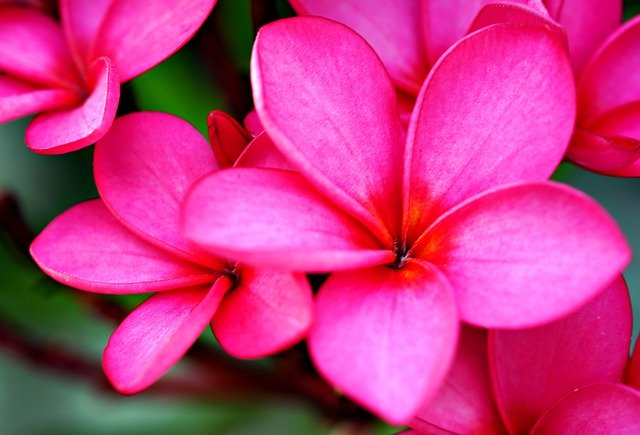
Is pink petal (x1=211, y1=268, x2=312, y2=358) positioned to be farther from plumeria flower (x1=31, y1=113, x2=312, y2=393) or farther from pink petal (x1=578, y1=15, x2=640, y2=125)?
pink petal (x1=578, y1=15, x2=640, y2=125)

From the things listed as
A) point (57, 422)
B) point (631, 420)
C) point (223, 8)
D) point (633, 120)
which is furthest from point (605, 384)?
point (57, 422)

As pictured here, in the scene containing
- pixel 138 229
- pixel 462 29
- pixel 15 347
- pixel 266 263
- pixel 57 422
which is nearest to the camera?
pixel 266 263

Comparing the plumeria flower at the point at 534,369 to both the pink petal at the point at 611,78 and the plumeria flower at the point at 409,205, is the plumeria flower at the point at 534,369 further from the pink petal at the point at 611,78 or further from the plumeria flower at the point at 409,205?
the pink petal at the point at 611,78

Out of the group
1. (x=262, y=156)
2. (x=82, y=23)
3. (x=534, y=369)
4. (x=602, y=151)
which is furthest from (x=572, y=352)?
(x=82, y=23)

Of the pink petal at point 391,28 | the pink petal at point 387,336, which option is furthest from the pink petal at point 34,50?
the pink petal at point 387,336

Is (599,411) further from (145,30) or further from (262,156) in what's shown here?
(145,30)

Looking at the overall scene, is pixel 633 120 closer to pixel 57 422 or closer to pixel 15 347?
pixel 15 347
